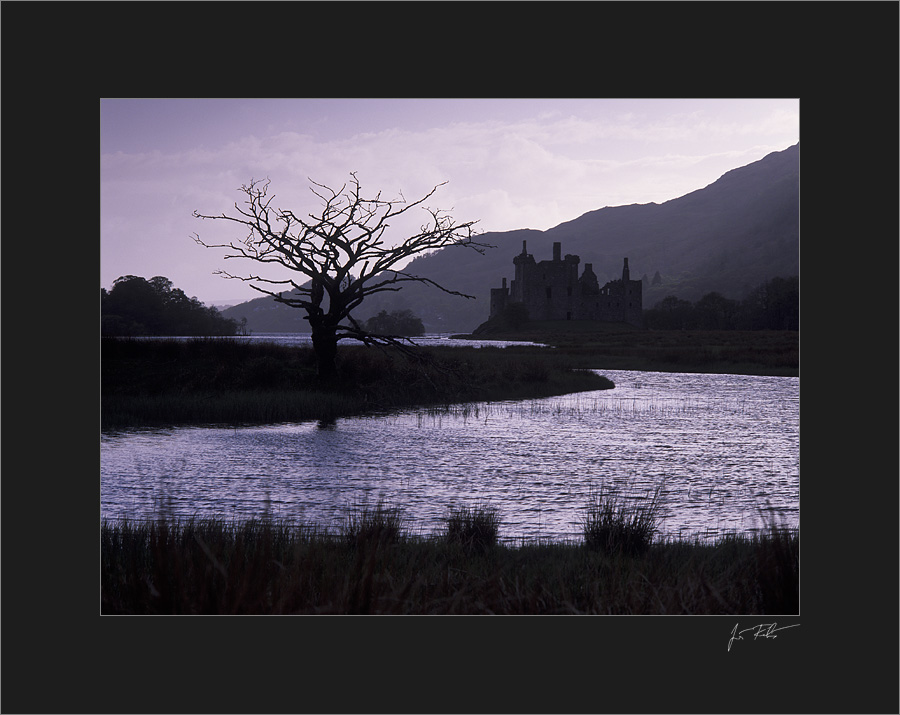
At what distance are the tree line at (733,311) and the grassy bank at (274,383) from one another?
8.00 ft

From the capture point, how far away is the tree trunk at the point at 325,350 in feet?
36.7

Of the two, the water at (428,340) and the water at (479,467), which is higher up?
the water at (428,340)

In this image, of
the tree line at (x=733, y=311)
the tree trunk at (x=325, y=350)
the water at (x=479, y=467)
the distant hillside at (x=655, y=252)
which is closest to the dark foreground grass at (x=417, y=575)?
the water at (x=479, y=467)

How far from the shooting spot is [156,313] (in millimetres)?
7781

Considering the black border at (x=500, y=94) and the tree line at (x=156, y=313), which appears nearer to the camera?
the black border at (x=500, y=94)

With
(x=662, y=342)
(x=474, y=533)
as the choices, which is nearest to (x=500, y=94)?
(x=474, y=533)

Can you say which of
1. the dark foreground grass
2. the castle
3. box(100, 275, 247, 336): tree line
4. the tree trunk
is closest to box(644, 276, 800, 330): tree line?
the castle

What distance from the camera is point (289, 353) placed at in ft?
40.0

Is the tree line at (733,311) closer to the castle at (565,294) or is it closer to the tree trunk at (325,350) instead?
the castle at (565,294)

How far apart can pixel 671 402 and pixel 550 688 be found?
11.8 m

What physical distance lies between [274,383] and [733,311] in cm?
821
